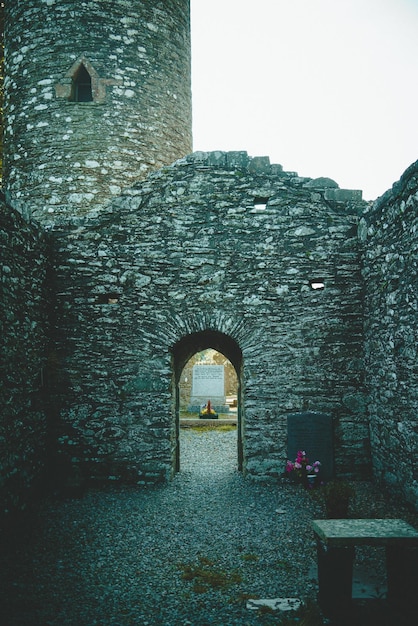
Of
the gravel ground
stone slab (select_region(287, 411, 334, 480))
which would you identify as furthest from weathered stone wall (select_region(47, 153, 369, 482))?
the gravel ground

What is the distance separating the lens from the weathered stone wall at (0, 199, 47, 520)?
200 inches

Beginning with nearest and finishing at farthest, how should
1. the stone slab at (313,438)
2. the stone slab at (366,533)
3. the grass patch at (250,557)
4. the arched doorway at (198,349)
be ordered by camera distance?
the stone slab at (366,533), the grass patch at (250,557), the stone slab at (313,438), the arched doorway at (198,349)

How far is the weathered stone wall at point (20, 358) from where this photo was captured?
16.7 feet

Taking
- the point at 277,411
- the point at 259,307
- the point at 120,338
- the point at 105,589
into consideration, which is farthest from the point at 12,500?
the point at 259,307

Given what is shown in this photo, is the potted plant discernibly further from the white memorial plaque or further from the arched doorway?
the white memorial plaque

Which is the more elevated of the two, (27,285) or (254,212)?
(254,212)

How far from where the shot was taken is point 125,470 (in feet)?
21.0

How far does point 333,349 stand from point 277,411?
1.26 meters

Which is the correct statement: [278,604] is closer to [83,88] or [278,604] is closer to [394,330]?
[394,330]

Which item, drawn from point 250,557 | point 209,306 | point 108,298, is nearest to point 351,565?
point 250,557

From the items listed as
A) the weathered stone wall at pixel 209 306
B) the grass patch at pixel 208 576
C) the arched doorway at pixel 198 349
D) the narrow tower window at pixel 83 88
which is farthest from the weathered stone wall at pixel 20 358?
the narrow tower window at pixel 83 88

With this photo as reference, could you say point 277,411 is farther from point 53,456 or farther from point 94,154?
point 94,154

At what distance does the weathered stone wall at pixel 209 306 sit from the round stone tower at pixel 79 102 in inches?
62.3

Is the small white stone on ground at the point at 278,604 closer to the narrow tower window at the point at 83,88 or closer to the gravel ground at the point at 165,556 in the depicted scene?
the gravel ground at the point at 165,556
